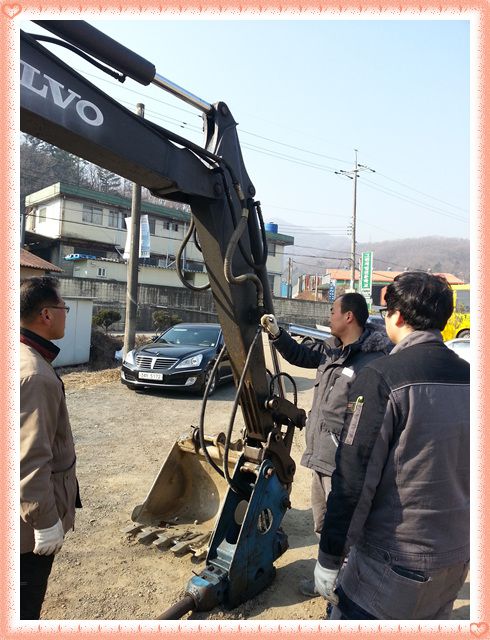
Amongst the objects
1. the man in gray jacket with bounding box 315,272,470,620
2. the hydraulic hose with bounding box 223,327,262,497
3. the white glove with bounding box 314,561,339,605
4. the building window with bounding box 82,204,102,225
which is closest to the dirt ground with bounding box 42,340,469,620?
the hydraulic hose with bounding box 223,327,262,497

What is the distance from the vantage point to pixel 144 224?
15.5m

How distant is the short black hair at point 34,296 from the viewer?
2268 millimetres

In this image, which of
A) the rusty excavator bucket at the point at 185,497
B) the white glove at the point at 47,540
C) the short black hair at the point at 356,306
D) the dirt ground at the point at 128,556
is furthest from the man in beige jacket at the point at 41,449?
the short black hair at the point at 356,306

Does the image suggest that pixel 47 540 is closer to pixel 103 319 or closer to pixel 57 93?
pixel 57 93

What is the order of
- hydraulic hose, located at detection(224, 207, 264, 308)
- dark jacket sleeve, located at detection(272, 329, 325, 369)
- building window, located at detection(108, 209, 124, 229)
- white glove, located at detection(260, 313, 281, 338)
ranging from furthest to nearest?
1. building window, located at detection(108, 209, 124, 229)
2. dark jacket sleeve, located at detection(272, 329, 325, 369)
3. white glove, located at detection(260, 313, 281, 338)
4. hydraulic hose, located at detection(224, 207, 264, 308)

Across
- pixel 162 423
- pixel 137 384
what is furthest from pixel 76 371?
pixel 162 423

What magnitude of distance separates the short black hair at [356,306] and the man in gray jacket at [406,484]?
1.33 metres

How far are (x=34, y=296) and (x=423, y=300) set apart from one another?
1808 millimetres

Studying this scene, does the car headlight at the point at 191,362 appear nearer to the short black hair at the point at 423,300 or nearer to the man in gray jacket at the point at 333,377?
the man in gray jacket at the point at 333,377

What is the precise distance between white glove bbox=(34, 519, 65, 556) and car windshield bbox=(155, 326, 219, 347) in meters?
7.50

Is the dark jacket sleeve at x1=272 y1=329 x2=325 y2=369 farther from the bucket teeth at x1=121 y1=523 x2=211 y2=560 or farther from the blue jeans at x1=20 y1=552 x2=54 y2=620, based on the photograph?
the blue jeans at x1=20 y1=552 x2=54 y2=620

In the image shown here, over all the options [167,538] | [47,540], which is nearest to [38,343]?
[47,540]

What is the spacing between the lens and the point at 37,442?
201 centimetres

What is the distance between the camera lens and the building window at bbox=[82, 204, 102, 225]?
32.7 m
